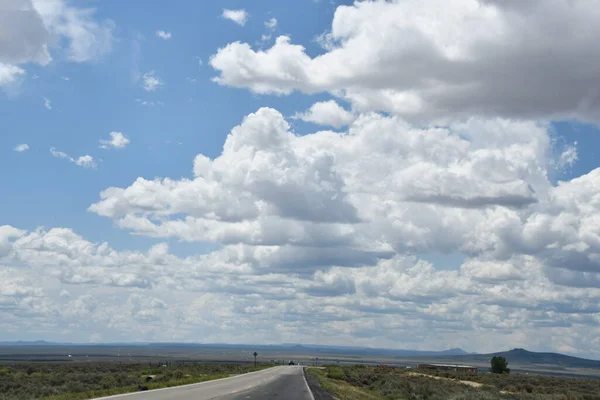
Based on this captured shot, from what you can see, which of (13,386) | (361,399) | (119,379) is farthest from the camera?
(119,379)

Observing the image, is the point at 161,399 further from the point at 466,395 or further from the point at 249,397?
A: the point at 466,395

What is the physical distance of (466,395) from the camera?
128 ft

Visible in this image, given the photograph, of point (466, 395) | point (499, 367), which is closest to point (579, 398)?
point (466, 395)

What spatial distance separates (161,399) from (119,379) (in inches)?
939

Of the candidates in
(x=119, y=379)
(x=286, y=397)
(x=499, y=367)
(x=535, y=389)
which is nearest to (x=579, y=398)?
(x=286, y=397)

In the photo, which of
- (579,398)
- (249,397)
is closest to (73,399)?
(249,397)

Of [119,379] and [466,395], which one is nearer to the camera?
[466,395]

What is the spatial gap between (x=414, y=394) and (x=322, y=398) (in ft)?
42.4

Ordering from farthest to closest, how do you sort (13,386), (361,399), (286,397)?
(13,386), (361,399), (286,397)

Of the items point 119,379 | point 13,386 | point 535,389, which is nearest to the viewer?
point 13,386

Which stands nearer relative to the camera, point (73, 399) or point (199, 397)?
point (73, 399)

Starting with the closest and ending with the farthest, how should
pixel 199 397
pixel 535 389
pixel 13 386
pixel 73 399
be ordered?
pixel 73 399
pixel 199 397
pixel 13 386
pixel 535 389

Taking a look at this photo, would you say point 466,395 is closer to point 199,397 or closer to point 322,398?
point 322,398

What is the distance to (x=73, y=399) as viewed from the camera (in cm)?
3319
